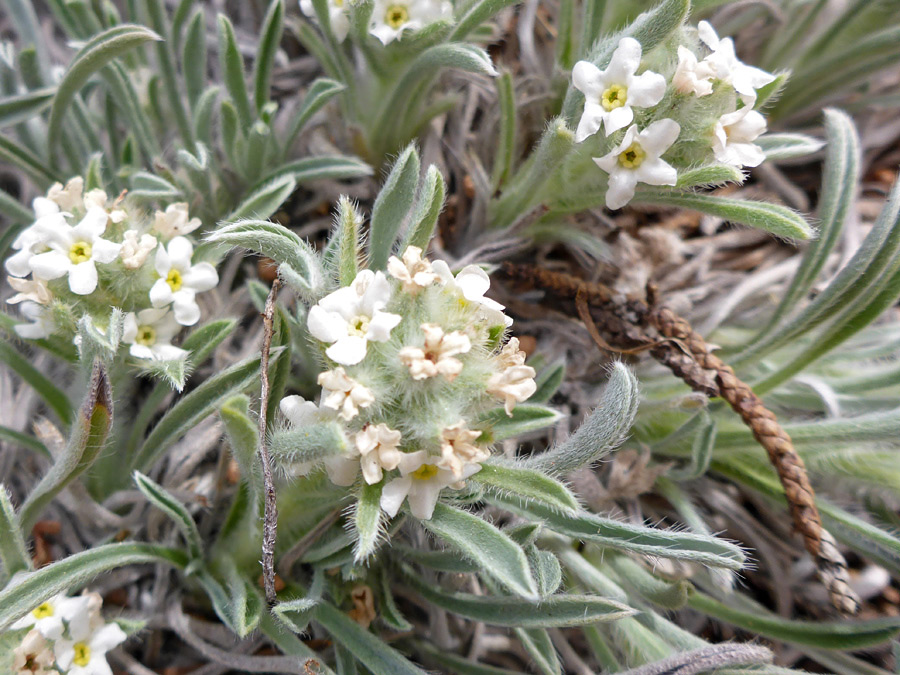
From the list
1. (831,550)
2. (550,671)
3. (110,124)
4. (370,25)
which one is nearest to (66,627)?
(550,671)

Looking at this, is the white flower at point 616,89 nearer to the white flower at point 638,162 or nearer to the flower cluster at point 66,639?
the white flower at point 638,162

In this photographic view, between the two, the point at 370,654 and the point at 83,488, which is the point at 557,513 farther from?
the point at 83,488

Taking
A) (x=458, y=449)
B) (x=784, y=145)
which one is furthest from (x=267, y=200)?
(x=784, y=145)

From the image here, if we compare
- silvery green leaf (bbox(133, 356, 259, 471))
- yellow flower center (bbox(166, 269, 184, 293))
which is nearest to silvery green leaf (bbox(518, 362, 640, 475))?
silvery green leaf (bbox(133, 356, 259, 471))

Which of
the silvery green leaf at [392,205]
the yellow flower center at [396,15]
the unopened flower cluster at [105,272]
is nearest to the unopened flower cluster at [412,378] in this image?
the silvery green leaf at [392,205]

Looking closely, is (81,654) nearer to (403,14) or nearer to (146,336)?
(146,336)

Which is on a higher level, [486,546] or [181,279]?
[181,279]
